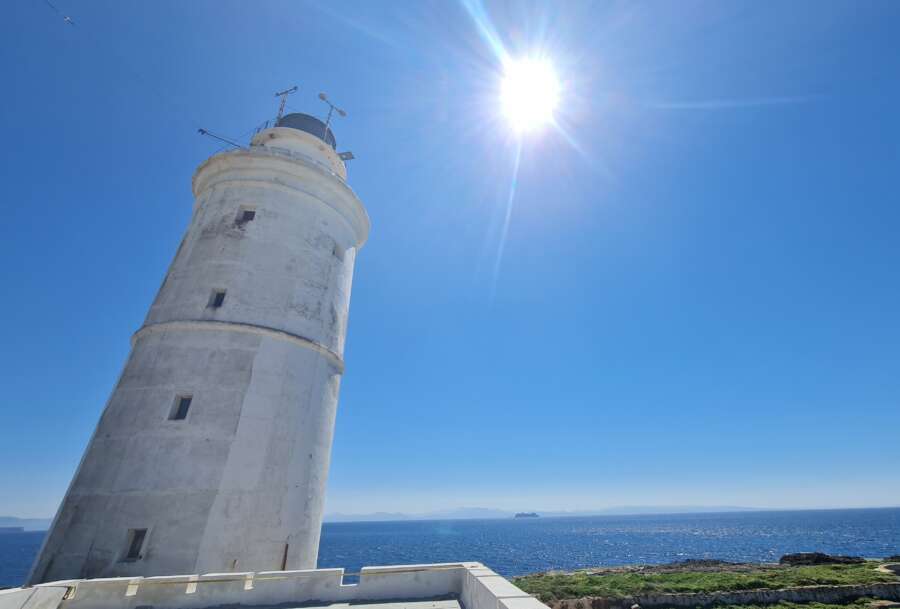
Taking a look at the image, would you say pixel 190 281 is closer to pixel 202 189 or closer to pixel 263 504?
pixel 202 189

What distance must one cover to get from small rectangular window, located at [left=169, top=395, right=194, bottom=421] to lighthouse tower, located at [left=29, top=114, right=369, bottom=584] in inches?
1.2

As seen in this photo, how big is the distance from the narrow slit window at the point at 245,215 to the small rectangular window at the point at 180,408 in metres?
4.61

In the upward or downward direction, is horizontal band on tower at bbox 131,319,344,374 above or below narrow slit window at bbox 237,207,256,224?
below

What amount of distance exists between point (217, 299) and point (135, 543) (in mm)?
5014

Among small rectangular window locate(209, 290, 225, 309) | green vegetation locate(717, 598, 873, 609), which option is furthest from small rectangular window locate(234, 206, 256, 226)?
green vegetation locate(717, 598, 873, 609)

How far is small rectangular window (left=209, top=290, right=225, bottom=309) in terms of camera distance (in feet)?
32.5

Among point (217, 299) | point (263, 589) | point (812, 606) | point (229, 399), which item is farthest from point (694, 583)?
point (217, 299)

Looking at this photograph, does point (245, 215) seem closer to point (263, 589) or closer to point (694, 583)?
point (263, 589)

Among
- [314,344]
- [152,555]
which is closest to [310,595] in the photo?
[152,555]

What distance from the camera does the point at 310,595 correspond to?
6535 mm

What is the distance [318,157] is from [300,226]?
3935 mm

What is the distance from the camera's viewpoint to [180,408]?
8.84m

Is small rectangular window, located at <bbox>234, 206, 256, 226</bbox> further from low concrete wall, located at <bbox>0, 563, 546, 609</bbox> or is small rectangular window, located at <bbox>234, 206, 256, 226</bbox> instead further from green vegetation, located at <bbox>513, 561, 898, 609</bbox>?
green vegetation, located at <bbox>513, 561, 898, 609</bbox>

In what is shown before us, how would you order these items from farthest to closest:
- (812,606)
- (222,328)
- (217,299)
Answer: (812,606), (217,299), (222,328)
